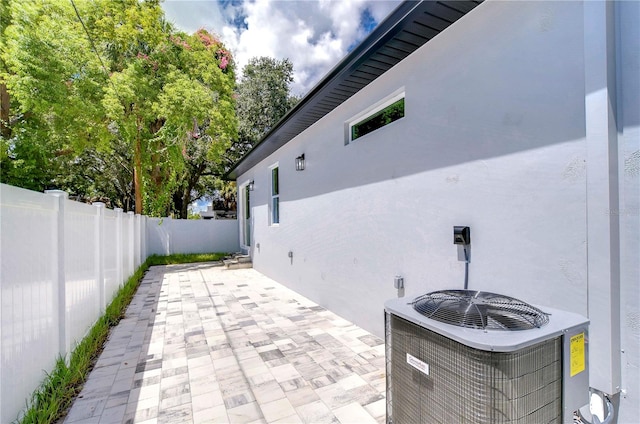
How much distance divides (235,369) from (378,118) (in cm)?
364

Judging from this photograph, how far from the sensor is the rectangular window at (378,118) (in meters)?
3.81

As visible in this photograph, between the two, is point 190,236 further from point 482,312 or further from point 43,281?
point 482,312

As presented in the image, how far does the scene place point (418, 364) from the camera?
5.39ft

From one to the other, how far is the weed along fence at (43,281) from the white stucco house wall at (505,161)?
3337mm

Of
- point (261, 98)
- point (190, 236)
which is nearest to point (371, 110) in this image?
point (190, 236)

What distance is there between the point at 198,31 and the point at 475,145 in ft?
41.7

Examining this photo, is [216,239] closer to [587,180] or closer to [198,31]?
[198,31]

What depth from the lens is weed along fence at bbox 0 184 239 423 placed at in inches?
81.3

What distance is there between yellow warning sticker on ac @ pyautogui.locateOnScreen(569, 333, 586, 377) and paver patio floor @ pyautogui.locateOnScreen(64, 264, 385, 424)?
1.48 meters

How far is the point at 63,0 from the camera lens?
30.1ft

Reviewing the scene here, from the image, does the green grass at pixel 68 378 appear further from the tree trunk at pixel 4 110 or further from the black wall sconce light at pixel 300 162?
the tree trunk at pixel 4 110

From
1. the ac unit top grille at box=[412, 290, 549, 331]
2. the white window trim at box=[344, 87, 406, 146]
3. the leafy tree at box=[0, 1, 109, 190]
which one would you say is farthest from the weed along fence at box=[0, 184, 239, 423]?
the leafy tree at box=[0, 1, 109, 190]

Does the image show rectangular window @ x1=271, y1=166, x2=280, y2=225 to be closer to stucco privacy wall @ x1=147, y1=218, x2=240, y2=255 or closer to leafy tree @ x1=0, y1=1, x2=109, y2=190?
stucco privacy wall @ x1=147, y1=218, x2=240, y2=255

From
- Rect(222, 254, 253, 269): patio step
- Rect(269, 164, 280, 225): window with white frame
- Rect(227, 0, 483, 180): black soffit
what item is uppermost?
Rect(227, 0, 483, 180): black soffit
